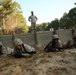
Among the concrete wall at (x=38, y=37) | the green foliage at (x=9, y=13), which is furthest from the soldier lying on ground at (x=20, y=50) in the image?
the green foliage at (x=9, y=13)

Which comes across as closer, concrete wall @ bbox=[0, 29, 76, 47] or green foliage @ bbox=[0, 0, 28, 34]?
concrete wall @ bbox=[0, 29, 76, 47]

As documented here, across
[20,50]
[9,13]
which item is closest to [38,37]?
[20,50]

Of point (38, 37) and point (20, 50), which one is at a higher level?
point (38, 37)

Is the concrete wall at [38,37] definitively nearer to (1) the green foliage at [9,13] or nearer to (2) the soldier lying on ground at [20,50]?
(2) the soldier lying on ground at [20,50]

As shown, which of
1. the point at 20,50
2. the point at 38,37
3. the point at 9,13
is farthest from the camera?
the point at 9,13

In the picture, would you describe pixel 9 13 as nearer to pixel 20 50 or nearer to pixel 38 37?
pixel 38 37

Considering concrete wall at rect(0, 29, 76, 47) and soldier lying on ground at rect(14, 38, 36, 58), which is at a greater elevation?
concrete wall at rect(0, 29, 76, 47)

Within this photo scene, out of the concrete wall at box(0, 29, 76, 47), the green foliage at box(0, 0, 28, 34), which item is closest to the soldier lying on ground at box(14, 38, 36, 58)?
the concrete wall at box(0, 29, 76, 47)

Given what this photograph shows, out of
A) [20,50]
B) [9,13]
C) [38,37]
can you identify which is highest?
[9,13]

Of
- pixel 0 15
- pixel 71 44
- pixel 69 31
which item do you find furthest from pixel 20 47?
pixel 0 15

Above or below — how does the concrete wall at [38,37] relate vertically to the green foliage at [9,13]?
below

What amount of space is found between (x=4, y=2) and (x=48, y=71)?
3219cm

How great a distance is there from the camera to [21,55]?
32.4 ft

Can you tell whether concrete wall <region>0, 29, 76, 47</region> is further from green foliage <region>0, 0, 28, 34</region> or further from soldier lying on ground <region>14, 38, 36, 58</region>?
green foliage <region>0, 0, 28, 34</region>
